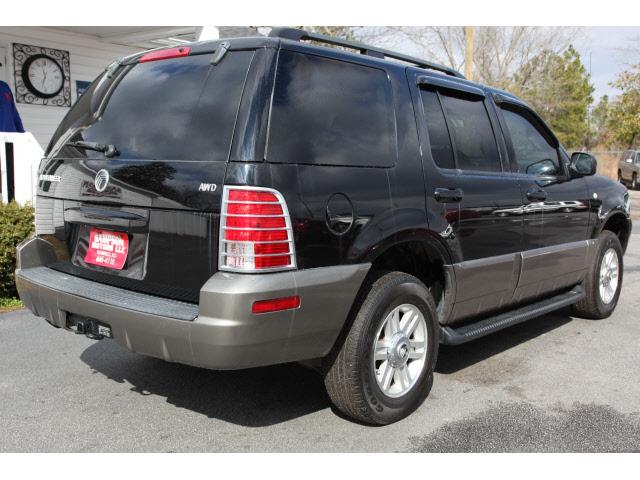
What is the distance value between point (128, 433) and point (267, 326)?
3.68ft

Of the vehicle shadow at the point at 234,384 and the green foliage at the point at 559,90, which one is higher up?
the green foliage at the point at 559,90

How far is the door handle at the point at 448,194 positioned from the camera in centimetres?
384

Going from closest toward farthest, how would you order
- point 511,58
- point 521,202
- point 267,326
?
point 267,326 → point 521,202 → point 511,58

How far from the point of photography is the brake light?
3.51 meters

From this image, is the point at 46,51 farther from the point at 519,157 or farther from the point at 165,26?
the point at 519,157

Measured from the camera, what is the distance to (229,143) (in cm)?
303

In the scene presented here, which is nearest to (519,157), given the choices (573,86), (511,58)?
(511,58)

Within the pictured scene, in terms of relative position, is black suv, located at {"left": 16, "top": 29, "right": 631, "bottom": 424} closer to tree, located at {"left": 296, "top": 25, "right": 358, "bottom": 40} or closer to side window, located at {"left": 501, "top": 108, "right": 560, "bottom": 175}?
side window, located at {"left": 501, "top": 108, "right": 560, "bottom": 175}

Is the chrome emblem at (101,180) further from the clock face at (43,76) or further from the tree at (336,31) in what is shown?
the tree at (336,31)

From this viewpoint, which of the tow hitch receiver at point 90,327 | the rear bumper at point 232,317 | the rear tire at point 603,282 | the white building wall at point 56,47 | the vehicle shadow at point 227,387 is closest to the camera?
the rear bumper at point 232,317

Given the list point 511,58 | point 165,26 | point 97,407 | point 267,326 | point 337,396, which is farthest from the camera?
point 511,58

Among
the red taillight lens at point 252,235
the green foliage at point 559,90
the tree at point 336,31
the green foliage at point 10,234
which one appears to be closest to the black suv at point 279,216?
the red taillight lens at point 252,235

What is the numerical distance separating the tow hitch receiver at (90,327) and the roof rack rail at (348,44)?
67.8 inches

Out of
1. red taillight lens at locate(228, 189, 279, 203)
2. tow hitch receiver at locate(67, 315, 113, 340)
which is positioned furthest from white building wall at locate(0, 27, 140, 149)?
red taillight lens at locate(228, 189, 279, 203)
